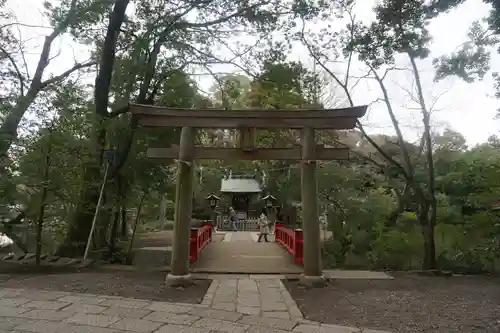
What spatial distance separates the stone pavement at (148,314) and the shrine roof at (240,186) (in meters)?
23.6

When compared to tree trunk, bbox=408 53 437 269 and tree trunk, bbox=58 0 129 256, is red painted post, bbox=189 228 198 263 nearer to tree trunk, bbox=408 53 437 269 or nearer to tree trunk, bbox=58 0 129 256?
tree trunk, bbox=58 0 129 256

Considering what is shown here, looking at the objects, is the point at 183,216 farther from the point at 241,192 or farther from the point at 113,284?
the point at 241,192

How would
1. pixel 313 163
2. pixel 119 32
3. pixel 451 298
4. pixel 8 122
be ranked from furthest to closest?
pixel 119 32 < pixel 8 122 < pixel 313 163 < pixel 451 298

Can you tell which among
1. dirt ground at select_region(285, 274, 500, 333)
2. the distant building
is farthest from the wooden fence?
dirt ground at select_region(285, 274, 500, 333)

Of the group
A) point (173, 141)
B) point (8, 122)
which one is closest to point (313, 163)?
point (173, 141)

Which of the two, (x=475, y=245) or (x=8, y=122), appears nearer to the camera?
(x=8, y=122)

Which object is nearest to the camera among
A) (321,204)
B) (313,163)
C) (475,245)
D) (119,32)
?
(313,163)

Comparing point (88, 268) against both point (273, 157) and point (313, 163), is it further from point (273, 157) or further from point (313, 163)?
point (313, 163)

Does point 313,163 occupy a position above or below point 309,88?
below

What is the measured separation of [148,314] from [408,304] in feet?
13.0

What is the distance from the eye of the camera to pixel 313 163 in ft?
25.1

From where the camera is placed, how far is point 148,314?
16.0 ft

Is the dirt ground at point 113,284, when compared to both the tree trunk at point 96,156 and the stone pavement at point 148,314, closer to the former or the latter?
the stone pavement at point 148,314

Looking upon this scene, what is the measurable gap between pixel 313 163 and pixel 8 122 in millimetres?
7066
